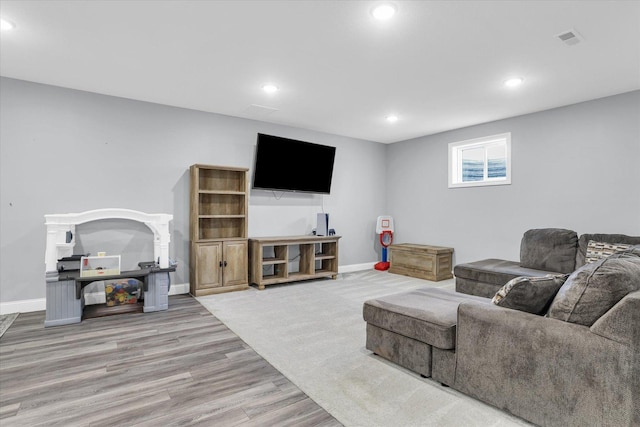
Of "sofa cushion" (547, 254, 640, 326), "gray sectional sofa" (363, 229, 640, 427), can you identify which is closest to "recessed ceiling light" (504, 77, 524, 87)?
"gray sectional sofa" (363, 229, 640, 427)

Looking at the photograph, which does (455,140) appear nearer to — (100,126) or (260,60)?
(260,60)

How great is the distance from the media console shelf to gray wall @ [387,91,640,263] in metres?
1.85

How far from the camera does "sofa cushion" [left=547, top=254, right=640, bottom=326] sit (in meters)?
1.67

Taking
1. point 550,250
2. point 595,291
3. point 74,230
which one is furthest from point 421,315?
point 74,230

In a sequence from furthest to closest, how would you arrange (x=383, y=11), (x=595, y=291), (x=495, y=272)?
(x=495, y=272), (x=383, y=11), (x=595, y=291)

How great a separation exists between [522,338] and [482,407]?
20.3 inches

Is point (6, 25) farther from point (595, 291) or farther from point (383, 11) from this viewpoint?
point (595, 291)

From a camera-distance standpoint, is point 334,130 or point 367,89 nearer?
point 367,89

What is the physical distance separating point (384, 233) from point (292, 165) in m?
2.46

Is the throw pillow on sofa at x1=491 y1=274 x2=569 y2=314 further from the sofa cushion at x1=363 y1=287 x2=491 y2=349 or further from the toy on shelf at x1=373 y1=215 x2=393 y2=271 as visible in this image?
the toy on shelf at x1=373 y1=215 x2=393 y2=271

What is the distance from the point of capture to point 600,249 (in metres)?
3.74

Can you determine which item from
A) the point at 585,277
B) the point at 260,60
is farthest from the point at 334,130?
the point at 585,277

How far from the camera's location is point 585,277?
178cm

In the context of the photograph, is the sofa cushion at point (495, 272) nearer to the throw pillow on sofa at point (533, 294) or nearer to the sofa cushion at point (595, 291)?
the throw pillow on sofa at point (533, 294)
